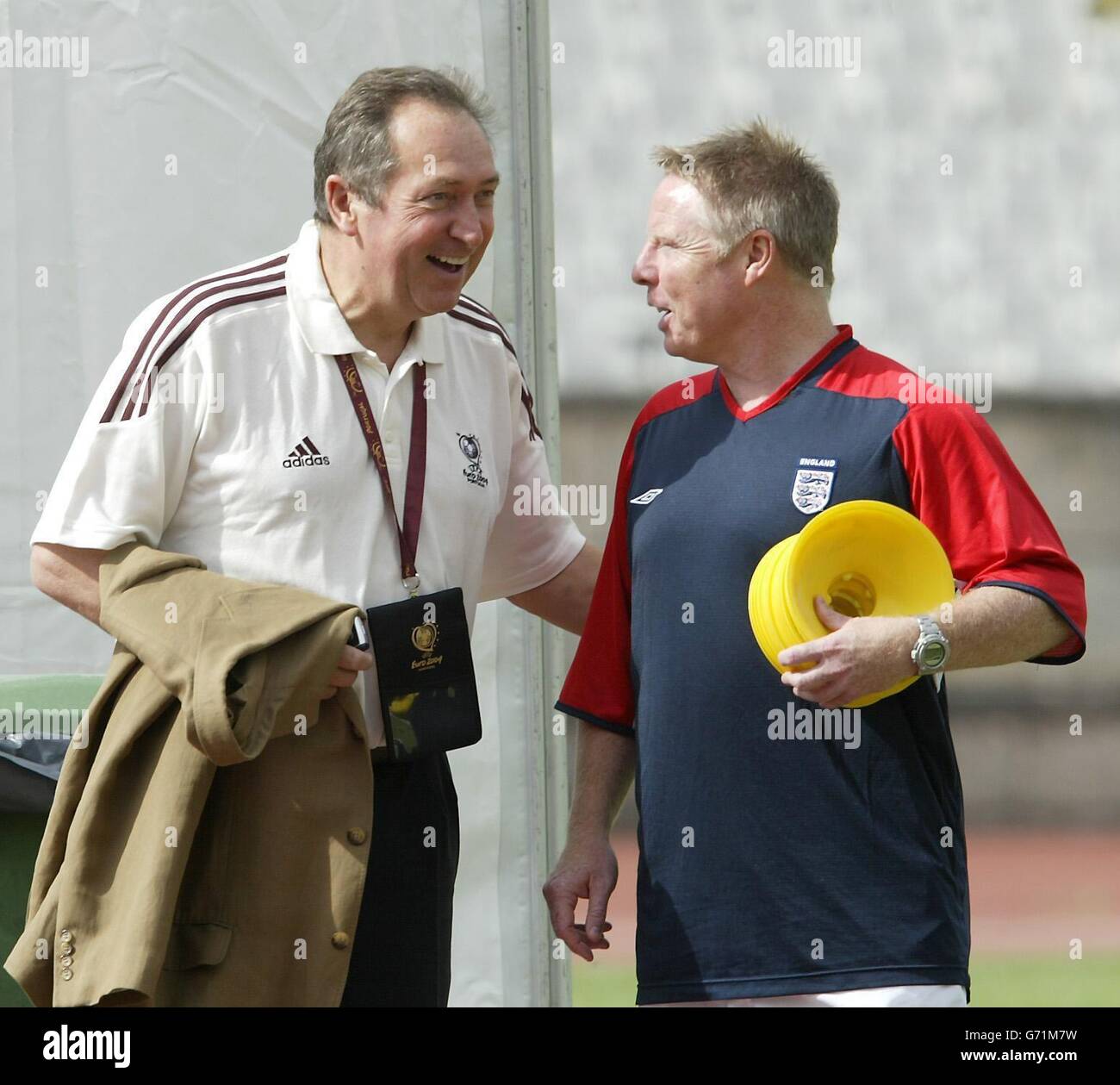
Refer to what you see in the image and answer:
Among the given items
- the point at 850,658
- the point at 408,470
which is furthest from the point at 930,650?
the point at 408,470

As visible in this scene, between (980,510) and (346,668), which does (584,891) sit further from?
(980,510)

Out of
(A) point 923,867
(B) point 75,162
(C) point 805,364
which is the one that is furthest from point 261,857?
(B) point 75,162

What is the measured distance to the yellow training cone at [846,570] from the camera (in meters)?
1.75

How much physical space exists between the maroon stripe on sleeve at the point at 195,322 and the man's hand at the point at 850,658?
0.91m

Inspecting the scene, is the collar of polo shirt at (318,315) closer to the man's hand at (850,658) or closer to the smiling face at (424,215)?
the smiling face at (424,215)

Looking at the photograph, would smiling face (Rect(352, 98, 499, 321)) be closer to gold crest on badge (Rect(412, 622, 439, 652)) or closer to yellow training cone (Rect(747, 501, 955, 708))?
gold crest on badge (Rect(412, 622, 439, 652))

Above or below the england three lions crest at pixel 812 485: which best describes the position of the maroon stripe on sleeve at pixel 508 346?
above

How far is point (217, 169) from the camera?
3041mm

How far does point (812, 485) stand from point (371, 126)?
2.75 feet

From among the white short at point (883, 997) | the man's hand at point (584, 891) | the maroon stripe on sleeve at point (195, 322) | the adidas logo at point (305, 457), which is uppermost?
the maroon stripe on sleeve at point (195, 322)

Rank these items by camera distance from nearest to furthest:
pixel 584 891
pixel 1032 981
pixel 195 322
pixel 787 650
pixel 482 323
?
pixel 787 650
pixel 195 322
pixel 584 891
pixel 482 323
pixel 1032 981

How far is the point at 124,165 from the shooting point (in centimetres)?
303

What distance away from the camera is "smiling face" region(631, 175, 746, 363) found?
6.74ft

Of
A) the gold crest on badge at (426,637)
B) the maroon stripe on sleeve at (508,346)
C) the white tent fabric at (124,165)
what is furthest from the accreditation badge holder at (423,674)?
the white tent fabric at (124,165)
